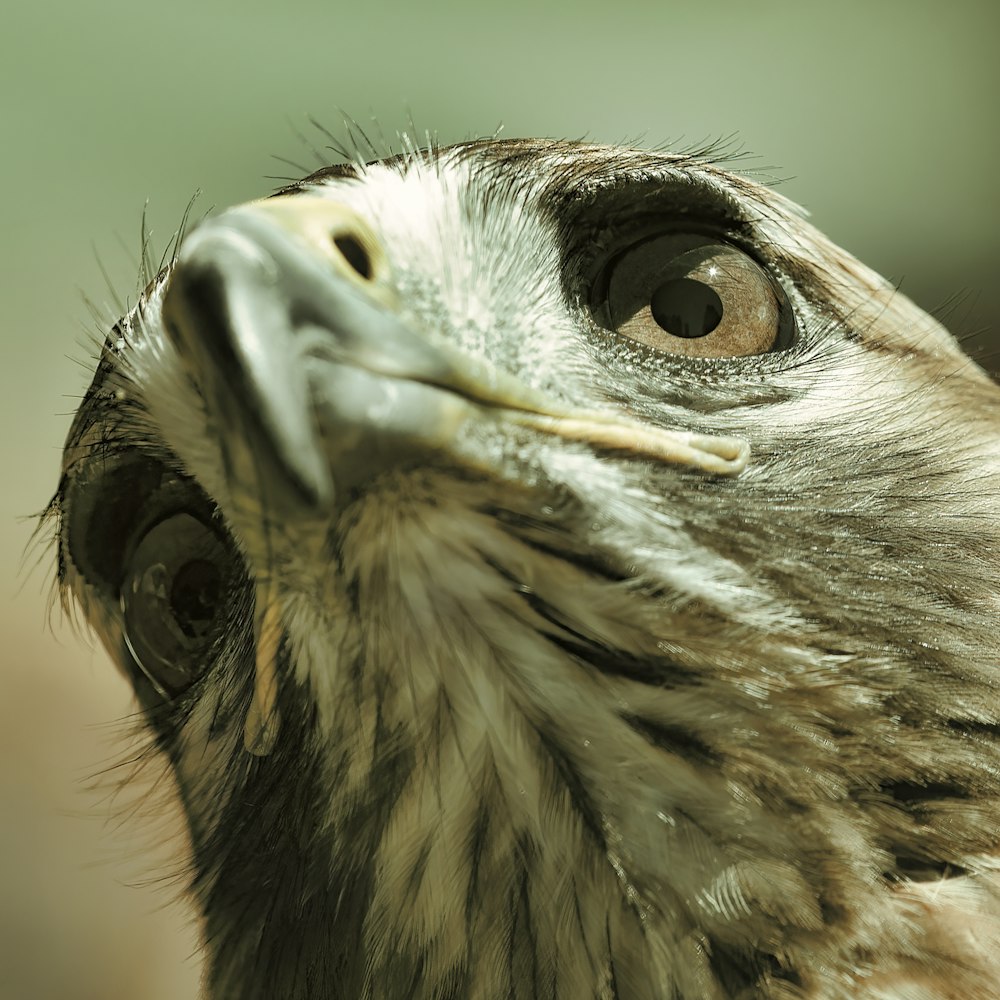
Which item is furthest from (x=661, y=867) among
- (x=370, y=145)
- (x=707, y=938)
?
(x=370, y=145)

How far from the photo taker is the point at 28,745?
41.7 inches

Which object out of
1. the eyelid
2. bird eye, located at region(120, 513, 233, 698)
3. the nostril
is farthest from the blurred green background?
the nostril

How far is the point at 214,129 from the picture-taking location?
40.9 inches

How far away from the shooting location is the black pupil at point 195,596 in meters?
0.75

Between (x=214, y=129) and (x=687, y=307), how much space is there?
0.60m

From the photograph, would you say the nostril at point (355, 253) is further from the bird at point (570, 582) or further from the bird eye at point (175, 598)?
the bird eye at point (175, 598)

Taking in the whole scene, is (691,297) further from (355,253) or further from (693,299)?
(355,253)

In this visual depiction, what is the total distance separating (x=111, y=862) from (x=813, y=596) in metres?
0.79

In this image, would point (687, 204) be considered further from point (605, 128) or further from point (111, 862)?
point (111, 862)

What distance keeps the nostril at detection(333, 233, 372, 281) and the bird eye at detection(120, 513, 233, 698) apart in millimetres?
287

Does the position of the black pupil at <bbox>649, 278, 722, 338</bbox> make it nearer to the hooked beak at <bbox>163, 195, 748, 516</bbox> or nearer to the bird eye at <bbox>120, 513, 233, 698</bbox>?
the hooked beak at <bbox>163, 195, 748, 516</bbox>

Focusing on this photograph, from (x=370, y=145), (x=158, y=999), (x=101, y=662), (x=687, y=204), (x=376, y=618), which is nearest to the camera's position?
(x=376, y=618)

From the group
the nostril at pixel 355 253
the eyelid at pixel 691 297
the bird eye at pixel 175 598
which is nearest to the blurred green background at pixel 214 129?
the bird eye at pixel 175 598

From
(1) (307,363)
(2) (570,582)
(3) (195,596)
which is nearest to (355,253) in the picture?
(1) (307,363)
